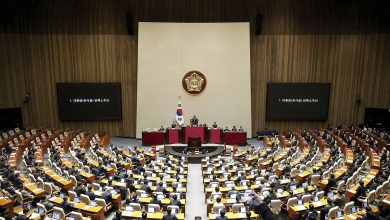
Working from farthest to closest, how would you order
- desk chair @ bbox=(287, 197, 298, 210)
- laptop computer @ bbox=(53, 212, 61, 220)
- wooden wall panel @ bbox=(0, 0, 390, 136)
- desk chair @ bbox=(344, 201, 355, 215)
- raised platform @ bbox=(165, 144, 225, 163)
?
1. wooden wall panel @ bbox=(0, 0, 390, 136)
2. raised platform @ bbox=(165, 144, 225, 163)
3. desk chair @ bbox=(287, 197, 298, 210)
4. desk chair @ bbox=(344, 201, 355, 215)
5. laptop computer @ bbox=(53, 212, 61, 220)

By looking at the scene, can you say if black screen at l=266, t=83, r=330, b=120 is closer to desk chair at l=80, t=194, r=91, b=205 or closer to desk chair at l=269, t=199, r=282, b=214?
desk chair at l=269, t=199, r=282, b=214

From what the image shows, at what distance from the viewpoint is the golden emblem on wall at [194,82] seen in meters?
23.5

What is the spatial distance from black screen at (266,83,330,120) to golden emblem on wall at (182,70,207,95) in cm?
523

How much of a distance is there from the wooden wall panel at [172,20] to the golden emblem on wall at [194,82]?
13.2 feet

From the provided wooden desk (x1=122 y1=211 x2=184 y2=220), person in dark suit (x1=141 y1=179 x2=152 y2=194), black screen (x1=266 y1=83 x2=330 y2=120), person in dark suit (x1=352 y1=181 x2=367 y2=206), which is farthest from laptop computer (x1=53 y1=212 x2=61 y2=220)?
black screen (x1=266 y1=83 x2=330 y2=120)

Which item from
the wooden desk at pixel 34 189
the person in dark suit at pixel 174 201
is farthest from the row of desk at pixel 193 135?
the person in dark suit at pixel 174 201

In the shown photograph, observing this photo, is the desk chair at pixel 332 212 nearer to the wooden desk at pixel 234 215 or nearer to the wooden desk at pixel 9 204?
the wooden desk at pixel 234 215

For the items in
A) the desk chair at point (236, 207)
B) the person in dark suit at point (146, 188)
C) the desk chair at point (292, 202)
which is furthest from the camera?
the person in dark suit at point (146, 188)

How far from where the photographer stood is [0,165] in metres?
14.2

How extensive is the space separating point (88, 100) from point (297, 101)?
16.4 m

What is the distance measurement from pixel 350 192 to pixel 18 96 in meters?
23.4

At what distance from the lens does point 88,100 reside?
78.0 ft

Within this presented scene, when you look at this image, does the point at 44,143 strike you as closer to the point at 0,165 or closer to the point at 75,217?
the point at 0,165

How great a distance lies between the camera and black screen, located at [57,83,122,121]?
2359 cm
